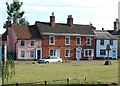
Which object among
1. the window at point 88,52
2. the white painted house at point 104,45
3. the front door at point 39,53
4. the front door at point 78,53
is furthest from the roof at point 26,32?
the white painted house at point 104,45

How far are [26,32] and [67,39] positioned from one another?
330 inches

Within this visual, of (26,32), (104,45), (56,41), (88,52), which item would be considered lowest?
(88,52)

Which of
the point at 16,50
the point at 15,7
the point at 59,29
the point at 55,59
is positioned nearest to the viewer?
the point at 55,59

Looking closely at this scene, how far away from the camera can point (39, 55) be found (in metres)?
76.4

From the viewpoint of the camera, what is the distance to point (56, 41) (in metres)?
77.9

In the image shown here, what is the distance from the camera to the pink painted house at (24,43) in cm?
7416

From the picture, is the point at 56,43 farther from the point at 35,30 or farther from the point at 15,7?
the point at 15,7

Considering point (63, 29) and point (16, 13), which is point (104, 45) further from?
point (16, 13)

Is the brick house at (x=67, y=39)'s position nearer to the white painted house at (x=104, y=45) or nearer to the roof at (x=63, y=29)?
the roof at (x=63, y=29)

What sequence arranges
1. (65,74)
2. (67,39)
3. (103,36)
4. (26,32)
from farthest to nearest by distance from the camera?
1. (103,36)
2. (67,39)
3. (26,32)
4. (65,74)

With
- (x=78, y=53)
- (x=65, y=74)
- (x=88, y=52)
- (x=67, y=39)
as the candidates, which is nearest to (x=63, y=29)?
(x=67, y=39)

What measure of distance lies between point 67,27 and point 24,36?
9885 millimetres

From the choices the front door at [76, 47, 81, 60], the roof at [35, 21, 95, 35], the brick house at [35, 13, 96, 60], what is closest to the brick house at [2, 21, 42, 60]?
the brick house at [35, 13, 96, 60]

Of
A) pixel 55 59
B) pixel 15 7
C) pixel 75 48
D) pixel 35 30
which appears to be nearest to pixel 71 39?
pixel 75 48
